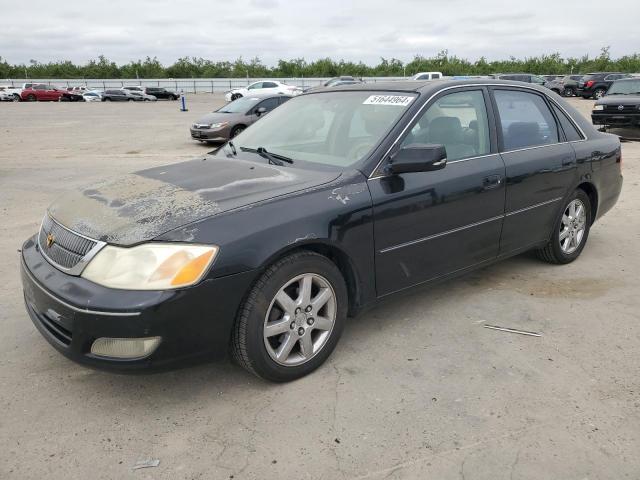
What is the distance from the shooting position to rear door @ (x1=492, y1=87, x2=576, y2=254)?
413cm

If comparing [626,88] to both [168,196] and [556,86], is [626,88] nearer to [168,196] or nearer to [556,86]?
[168,196]

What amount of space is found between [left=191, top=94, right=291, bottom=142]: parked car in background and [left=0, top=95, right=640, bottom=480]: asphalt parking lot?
421 inches

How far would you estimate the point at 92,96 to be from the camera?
47.4m

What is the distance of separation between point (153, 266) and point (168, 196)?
24.8 inches

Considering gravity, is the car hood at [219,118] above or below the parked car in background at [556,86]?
below

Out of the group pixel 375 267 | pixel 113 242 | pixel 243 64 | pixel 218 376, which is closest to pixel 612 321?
pixel 375 267

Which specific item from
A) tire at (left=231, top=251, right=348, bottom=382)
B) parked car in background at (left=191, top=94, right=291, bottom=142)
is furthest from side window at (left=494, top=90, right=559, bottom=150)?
parked car in background at (left=191, top=94, right=291, bottom=142)

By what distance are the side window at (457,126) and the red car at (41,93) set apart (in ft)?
171

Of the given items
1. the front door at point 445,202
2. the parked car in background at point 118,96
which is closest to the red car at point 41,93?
the parked car in background at point 118,96

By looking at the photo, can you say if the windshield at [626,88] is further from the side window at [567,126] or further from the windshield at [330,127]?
the windshield at [330,127]

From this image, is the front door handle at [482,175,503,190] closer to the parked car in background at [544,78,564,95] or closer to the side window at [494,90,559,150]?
the side window at [494,90,559,150]

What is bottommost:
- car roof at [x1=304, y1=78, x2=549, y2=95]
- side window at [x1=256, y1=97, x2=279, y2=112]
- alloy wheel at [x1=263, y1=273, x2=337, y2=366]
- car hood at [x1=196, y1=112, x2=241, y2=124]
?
alloy wheel at [x1=263, y1=273, x2=337, y2=366]

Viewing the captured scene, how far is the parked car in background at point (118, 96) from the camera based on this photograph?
4772cm

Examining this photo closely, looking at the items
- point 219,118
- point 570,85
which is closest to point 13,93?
point 219,118
